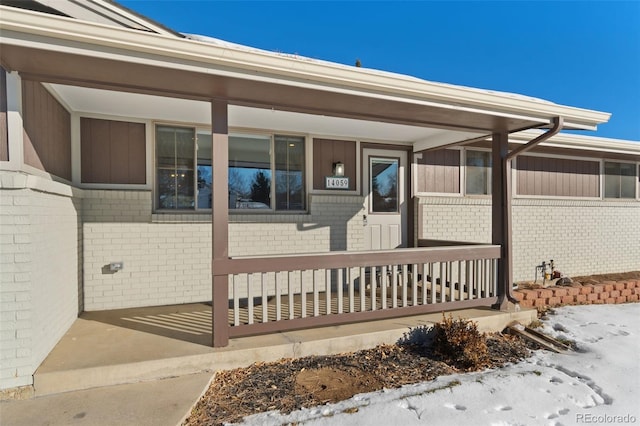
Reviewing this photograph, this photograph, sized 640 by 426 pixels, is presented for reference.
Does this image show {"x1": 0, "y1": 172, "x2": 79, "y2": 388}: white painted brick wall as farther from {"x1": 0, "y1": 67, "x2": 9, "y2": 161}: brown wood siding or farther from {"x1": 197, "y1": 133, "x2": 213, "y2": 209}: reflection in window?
{"x1": 197, "y1": 133, "x2": 213, "y2": 209}: reflection in window

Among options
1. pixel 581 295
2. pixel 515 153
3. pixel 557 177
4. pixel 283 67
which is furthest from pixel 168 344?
pixel 557 177

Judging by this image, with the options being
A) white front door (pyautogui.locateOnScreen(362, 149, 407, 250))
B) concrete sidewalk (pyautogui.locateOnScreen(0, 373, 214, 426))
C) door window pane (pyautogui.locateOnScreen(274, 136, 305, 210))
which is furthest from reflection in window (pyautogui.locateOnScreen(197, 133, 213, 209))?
concrete sidewalk (pyautogui.locateOnScreen(0, 373, 214, 426))

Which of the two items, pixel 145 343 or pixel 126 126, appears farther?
pixel 126 126

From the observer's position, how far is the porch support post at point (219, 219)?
3.11 meters

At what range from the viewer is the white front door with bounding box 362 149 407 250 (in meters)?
5.81

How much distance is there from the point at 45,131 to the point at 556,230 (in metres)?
8.51

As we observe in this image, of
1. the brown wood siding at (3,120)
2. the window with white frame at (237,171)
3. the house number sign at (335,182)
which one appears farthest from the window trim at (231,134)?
the brown wood siding at (3,120)

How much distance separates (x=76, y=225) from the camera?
12.7 ft

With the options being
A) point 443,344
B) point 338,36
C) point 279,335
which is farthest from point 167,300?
point 338,36

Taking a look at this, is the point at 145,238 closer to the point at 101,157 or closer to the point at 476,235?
the point at 101,157

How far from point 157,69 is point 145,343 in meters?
2.40

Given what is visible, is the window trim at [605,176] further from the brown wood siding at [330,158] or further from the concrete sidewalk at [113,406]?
the concrete sidewalk at [113,406]

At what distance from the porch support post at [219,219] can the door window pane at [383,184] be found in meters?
3.20

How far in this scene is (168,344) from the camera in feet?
10.3
